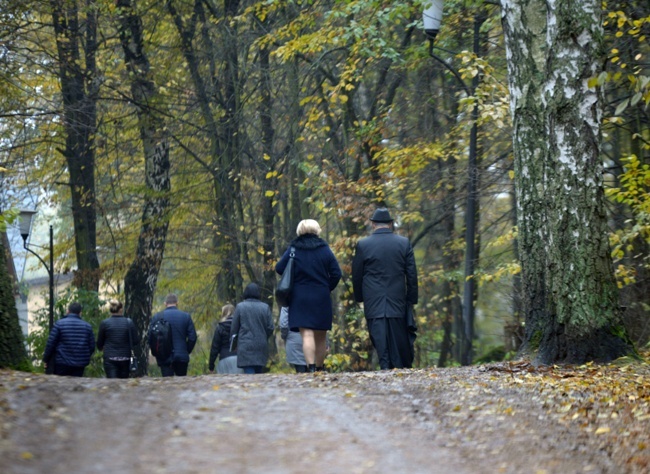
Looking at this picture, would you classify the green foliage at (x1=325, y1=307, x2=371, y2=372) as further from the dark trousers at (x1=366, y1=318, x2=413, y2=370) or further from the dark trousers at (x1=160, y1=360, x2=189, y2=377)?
the dark trousers at (x1=366, y1=318, x2=413, y2=370)

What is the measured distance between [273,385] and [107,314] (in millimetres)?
9701

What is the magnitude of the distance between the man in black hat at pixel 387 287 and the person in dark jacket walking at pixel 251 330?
220 centimetres

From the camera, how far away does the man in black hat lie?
10.9 metres

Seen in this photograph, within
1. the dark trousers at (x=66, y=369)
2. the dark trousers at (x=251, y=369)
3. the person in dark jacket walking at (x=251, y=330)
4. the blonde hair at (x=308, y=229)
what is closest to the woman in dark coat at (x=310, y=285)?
the blonde hair at (x=308, y=229)

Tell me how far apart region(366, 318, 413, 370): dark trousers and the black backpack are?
4621mm

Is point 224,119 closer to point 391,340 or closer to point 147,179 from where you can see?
point 147,179

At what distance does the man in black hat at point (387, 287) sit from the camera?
1093cm

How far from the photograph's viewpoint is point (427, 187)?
71.6ft

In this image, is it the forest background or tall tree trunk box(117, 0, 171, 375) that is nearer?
the forest background

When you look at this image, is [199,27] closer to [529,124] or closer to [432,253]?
[432,253]

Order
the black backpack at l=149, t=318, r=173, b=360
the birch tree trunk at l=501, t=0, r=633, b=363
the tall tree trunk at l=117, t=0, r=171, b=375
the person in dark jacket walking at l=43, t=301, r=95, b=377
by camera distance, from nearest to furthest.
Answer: the birch tree trunk at l=501, t=0, r=633, b=363 → the person in dark jacket walking at l=43, t=301, r=95, b=377 → the black backpack at l=149, t=318, r=173, b=360 → the tall tree trunk at l=117, t=0, r=171, b=375

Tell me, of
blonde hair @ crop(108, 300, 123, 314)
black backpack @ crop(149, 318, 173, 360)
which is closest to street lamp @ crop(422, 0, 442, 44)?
black backpack @ crop(149, 318, 173, 360)

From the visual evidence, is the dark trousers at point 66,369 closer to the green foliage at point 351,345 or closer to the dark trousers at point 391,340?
the dark trousers at point 391,340

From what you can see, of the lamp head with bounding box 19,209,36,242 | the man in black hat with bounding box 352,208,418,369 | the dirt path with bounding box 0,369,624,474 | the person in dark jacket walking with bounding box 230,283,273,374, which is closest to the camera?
the dirt path with bounding box 0,369,624,474
